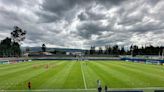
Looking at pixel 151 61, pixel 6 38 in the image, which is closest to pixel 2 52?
pixel 6 38

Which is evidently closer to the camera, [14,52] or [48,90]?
[48,90]

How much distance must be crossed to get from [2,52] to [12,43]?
41.2 m

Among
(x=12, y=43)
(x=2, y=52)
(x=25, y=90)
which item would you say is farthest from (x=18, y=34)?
(x=25, y=90)

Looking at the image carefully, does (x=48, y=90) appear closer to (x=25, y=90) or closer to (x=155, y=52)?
(x=25, y=90)

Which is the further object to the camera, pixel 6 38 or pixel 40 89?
pixel 6 38

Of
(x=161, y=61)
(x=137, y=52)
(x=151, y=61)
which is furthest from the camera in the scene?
(x=137, y=52)

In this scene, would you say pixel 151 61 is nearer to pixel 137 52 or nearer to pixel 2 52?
pixel 2 52

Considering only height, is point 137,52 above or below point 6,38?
below

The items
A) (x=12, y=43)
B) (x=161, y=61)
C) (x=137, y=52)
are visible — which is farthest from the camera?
(x=137, y=52)

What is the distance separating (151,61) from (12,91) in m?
57.3

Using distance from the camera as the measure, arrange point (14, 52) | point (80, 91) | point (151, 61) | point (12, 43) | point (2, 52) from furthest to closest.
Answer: point (12, 43), point (14, 52), point (2, 52), point (151, 61), point (80, 91)

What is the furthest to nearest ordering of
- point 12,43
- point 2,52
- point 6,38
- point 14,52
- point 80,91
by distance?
point 6,38 → point 12,43 → point 14,52 → point 2,52 → point 80,91

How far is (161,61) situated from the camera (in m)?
58.7

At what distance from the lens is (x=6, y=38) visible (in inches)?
5881
